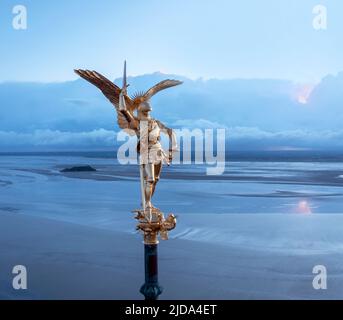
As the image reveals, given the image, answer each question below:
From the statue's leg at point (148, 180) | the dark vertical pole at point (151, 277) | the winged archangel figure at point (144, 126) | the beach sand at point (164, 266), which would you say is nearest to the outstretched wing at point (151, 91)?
the winged archangel figure at point (144, 126)

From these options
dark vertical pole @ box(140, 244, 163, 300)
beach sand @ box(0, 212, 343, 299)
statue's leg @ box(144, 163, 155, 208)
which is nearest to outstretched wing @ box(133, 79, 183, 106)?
statue's leg @ box(144, 163, 155, 208)

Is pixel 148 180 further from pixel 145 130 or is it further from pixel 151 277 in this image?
pixel 151 277

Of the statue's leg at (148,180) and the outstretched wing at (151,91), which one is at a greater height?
the outstretched wing at (151,91)

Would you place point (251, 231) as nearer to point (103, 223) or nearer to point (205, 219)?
point (205, 219)

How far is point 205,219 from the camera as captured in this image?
36.9 ft

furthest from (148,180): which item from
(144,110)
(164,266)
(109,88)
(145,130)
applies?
(164,266)

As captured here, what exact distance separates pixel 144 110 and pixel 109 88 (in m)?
0.42

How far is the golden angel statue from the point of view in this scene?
5.05 m

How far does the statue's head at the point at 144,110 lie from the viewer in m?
5.04

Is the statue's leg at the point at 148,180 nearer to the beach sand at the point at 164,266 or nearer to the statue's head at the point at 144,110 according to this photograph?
the statue's head at the point at 144,110

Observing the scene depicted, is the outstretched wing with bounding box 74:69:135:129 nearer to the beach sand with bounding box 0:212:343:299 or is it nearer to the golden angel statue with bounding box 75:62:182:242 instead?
the golden angel statue with bounding box 75:62:182:242

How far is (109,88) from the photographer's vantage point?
5.18 meters

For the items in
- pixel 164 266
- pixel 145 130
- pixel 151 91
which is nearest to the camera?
pixel 145 130
